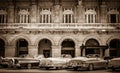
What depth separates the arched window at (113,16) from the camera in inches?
1346

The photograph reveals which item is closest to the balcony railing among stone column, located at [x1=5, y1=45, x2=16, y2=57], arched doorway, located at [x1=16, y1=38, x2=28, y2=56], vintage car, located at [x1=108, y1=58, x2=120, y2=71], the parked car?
arched doorway, located at [x1=16, y1=38, x2=28, y2=56]

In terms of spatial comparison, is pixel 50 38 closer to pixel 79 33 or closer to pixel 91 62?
pixel 79 33

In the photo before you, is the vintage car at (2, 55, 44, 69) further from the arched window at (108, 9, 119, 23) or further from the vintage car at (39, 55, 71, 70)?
the arched window at (108, 9, 119, 23)

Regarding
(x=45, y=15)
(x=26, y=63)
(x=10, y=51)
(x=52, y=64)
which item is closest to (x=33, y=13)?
(x=45, y=15)

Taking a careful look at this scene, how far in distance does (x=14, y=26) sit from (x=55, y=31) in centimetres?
583

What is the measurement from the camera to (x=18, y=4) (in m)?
34.7

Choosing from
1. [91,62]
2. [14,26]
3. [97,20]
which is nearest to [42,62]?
[91,62]

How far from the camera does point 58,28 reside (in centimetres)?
3219

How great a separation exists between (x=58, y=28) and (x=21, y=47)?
6669 millimetres

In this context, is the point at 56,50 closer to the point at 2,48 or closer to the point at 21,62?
the point at 2,48

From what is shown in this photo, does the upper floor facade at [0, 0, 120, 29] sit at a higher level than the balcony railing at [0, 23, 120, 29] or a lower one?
higher

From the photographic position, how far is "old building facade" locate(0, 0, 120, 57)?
32.2 m

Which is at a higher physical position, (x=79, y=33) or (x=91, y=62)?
(x=79, y=33)

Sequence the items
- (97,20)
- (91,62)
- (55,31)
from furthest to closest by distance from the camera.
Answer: (97,20) → (55,31) → (91,62)
